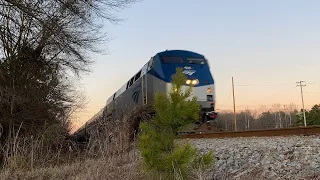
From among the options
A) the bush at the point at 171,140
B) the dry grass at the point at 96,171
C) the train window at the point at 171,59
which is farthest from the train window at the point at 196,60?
the bush at the point at 171,140

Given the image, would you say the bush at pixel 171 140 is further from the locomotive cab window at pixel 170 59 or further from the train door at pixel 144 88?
the locomotive cab window at pixel 170 59

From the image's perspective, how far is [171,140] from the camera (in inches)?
196

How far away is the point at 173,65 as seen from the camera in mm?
16938

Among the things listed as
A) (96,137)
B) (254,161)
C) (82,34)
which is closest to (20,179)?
(96,137)

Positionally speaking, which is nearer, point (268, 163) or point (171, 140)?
point (171, 140)

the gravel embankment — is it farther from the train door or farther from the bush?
the train door

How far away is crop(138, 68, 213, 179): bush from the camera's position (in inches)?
188

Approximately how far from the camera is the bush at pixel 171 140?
15.7 feet

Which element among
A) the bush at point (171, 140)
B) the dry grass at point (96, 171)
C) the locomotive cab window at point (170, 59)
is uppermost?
the locomotive cab window at point (170, 59)

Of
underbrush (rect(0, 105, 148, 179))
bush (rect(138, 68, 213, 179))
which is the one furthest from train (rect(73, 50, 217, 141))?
bush (rect(138, 68, 213, 179))

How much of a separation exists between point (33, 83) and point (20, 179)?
942 cm

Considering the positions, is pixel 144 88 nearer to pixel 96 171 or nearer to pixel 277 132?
pixel 277 132

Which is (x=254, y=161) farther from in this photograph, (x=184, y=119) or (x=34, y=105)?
(x=34, y=105)

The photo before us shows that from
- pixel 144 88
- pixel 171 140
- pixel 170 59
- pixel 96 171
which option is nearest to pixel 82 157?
pixel 96 171
